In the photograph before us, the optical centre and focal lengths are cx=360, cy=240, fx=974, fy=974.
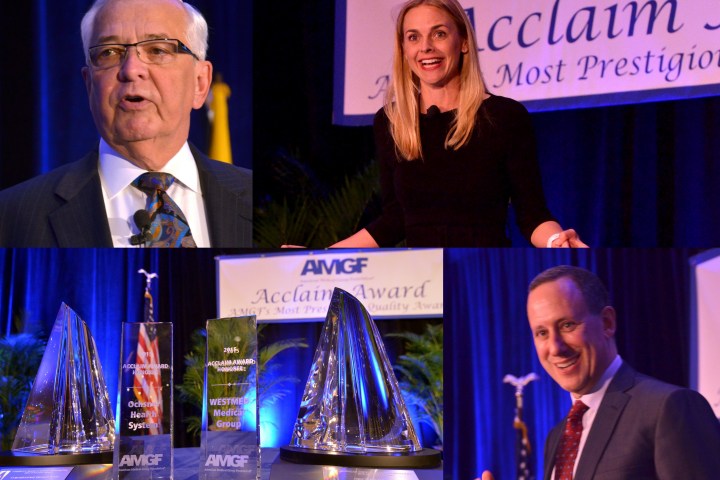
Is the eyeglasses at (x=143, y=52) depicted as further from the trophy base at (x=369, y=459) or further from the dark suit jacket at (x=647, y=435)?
the dark suit jacket at (x=647, y=435)

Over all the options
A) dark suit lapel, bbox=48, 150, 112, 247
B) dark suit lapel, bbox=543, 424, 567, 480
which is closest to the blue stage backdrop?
dark suit lapel, bbox=543, 424, 567, 480

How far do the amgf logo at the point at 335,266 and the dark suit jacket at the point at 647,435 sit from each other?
3.85 feet

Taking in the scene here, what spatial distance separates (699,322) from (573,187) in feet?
2.66

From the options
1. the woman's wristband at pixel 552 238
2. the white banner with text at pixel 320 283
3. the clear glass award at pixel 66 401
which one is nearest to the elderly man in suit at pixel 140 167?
the white banner with text at pixel 320 283

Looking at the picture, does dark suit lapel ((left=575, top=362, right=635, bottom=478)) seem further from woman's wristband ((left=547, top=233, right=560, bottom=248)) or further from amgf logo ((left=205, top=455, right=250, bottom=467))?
amgf logo ((left=205, top=455, right=250, bottom=467))

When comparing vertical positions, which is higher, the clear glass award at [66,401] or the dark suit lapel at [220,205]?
the dark suit lapel at [220,205]

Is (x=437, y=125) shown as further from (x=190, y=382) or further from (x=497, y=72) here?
(x=190, y=382)

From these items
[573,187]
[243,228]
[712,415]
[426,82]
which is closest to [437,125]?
[426,82]

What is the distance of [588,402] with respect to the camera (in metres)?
3.24

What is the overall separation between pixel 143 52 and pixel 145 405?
65.6 inches

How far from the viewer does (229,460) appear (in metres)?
2.94

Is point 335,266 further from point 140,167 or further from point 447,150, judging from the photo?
point 140,167

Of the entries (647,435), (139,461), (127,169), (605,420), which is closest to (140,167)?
(127,169)

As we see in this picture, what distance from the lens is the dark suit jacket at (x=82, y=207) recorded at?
4.05 metres
